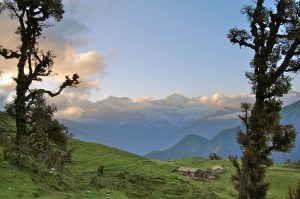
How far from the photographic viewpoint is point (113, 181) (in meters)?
83.6

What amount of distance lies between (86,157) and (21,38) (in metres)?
87.3

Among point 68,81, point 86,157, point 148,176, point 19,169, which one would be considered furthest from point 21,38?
point 86,157

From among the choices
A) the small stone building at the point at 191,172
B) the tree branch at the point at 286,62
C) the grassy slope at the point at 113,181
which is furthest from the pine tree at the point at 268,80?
the small stone building at the point at 191,172

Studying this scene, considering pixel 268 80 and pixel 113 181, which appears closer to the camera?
pixel 268 80

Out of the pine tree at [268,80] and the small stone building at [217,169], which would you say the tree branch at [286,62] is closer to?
the pine tree at [268,80]

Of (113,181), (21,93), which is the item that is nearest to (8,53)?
(21,93)

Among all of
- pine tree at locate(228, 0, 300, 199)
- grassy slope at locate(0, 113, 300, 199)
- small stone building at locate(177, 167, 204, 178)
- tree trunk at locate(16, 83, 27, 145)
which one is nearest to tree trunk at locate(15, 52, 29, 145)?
tree trunk at locate(16, 83, 27, 145)

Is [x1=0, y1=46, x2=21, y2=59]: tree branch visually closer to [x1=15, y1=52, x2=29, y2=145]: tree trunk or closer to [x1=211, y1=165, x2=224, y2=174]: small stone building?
[x1=15, y1=52, x2=29, y2=145]: tree trunk

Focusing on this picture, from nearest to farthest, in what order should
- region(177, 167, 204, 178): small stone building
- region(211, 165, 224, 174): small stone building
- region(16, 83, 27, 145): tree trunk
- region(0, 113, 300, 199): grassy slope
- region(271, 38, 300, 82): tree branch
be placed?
region(271, 38, 300, 82): tree branch
region(0, 113, 300, 199): grassy slope
region(16, 83, 27, 145): tree trunk
region(177, 167, 204, 178): small stone building
region(211, 165, 224, 174): small stone building

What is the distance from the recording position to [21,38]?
49.2 m

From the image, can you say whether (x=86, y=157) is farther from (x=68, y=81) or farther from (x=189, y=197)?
(x=68, y=81)

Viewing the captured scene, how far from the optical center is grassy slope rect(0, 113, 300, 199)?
125ft

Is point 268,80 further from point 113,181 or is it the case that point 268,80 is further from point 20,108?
point 113,181

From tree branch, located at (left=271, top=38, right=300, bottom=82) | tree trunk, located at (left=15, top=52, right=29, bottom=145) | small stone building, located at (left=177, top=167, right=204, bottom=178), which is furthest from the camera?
small stone building, located at (left=177, top=167, right=204, bottom=178)
